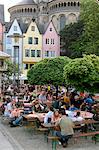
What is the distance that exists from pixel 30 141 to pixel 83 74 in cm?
519

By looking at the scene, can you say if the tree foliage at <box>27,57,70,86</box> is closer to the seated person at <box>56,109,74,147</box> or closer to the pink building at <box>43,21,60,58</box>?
the seated person at <box>56,109,74,147</box>

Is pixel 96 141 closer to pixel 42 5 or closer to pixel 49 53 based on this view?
pixel 49 53

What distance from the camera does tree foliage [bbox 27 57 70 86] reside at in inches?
1072

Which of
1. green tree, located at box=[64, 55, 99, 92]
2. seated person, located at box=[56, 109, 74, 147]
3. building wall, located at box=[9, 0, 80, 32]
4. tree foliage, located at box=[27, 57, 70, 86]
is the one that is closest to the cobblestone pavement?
seated person, located at box=[56, 109, 74, 147]

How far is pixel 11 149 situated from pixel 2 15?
2789 inches

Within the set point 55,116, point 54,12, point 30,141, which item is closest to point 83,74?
point 55,116

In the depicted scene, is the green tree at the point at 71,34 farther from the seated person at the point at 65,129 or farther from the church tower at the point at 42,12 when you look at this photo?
the seated person at the point at 65,129

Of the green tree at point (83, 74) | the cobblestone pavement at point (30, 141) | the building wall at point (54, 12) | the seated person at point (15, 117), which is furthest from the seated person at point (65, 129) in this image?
the building wall at point (54, 12)

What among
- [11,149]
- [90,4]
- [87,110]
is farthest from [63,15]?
[11,149]

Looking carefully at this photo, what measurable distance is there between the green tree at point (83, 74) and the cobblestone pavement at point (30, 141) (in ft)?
11.7

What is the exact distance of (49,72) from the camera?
27484 mm

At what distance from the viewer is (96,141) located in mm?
15328

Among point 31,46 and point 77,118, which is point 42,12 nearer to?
point 31,46

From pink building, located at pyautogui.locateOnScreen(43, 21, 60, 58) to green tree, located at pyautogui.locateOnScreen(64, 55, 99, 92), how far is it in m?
57.3
